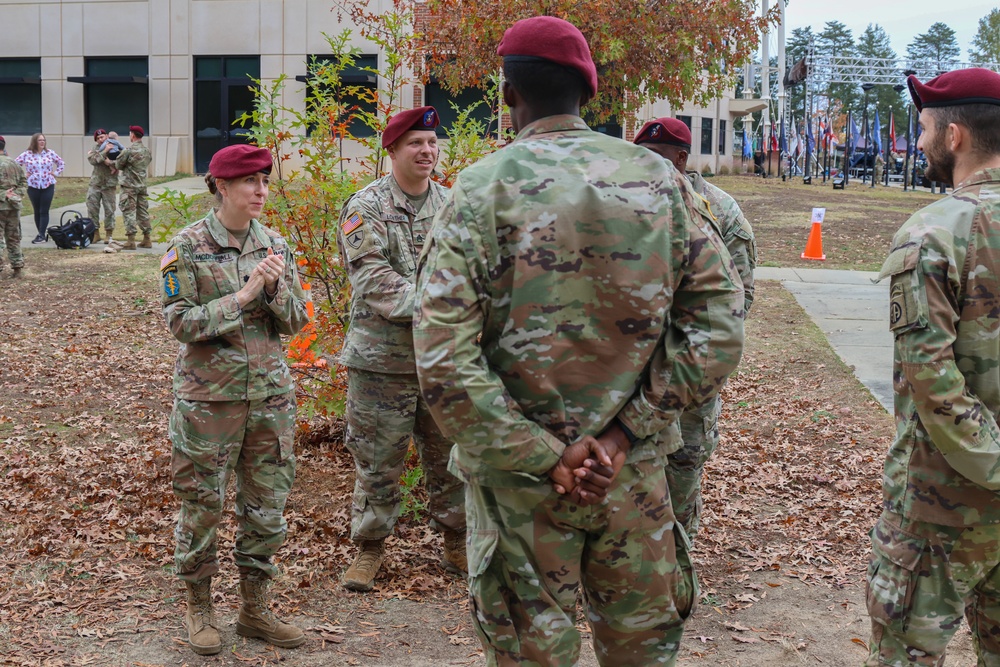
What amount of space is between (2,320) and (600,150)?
1107 cm

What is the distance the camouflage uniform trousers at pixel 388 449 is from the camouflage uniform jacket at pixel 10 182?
38.8 feet

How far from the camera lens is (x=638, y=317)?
2.79 metres

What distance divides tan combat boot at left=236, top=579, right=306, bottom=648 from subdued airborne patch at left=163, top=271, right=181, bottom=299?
4.47 ft

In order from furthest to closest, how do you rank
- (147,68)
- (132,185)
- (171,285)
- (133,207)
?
(147,68) < (133,207) < (132,185) < (171,285)

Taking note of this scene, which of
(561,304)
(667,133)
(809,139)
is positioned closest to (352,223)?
(667,133)

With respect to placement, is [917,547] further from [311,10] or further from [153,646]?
[311,10]

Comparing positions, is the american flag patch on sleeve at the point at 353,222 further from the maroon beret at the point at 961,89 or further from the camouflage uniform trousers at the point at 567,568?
the maroon beret at the point at 961,89

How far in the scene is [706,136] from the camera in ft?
150

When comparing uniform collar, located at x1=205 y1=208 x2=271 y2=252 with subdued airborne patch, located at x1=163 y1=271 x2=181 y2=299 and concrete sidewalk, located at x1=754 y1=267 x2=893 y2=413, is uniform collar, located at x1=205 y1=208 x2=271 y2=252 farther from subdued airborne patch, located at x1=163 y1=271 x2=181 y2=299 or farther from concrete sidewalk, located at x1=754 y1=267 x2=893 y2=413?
concrete sidewalk, located at x1=754 y1=267 x2=893 y2=413

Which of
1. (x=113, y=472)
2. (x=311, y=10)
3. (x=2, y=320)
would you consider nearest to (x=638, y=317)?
(x=113, y=472)

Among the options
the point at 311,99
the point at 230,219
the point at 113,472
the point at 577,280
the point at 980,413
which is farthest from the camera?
the point at 113,472

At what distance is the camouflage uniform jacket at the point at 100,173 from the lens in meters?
17.4

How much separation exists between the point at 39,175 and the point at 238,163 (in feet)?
50.8

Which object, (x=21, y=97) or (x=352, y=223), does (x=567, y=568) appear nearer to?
(x=352, y=223)
